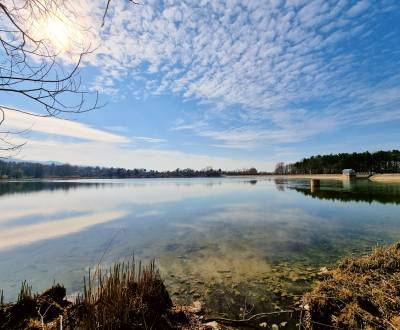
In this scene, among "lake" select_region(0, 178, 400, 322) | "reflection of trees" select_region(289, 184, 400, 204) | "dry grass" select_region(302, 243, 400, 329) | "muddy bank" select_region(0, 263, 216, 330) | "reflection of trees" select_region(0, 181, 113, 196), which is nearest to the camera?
"muddy bank" select_region(0, 263, 216, 330)

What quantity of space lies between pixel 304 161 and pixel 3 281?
122 metres

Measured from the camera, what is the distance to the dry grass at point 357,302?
4141mm

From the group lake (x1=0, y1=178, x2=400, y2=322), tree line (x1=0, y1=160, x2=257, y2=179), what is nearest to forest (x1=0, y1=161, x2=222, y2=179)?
tree line (x1=0, y1=160, x2=257, y2=179)

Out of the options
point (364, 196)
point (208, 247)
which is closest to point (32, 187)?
point (208, 247)

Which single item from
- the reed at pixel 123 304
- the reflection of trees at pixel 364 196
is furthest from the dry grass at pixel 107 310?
the reflection of trees at pixel 364 196

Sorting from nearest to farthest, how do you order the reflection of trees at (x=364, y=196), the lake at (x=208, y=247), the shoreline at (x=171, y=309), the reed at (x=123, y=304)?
the reed at (x=123, y=304) < the shoreline at (x=171, y=309) < the lake at (x=208, y=247) < the reflection of trees at (x=364, y=196)

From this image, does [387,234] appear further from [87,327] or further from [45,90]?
[45,90]

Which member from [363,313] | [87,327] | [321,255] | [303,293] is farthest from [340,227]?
[87,327]

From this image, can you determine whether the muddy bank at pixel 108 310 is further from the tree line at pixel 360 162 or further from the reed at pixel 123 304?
the tree line at pixel 360 162

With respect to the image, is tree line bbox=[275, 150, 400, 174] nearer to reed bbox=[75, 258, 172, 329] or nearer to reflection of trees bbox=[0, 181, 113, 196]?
reflection of trees bbox=[0, 181, 113, 196]

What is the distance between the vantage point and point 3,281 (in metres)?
7.50

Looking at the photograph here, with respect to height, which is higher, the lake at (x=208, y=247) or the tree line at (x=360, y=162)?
the tree line at (x=360, y=162)

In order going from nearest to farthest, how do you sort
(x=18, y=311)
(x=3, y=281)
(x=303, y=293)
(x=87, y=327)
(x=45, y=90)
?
(x=45, y=90) → (x=87, y=327) → (x=18, y=311) → (x=303, y=293) → (x=3, y=281)

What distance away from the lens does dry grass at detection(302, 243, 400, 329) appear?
13.6ft
